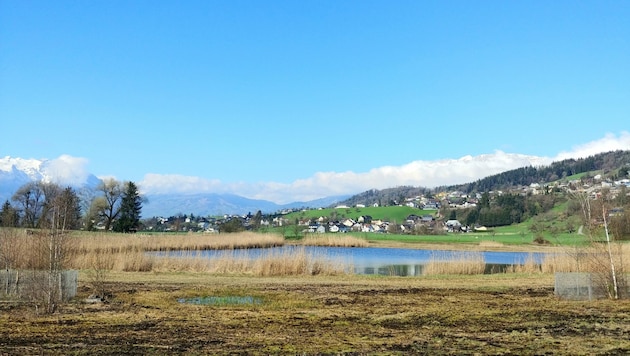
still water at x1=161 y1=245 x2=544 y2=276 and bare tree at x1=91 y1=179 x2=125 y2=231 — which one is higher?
bare tree at x1=91 y1=179 x2=125 y2=231

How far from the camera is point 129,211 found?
70000 mm

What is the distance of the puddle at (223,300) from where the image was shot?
15235mm

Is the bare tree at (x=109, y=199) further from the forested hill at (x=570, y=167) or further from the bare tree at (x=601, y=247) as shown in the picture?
the forested hill at (x=570, y=167)

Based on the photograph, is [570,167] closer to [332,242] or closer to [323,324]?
[332,242]

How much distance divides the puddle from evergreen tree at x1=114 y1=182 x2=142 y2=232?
56.3 metres

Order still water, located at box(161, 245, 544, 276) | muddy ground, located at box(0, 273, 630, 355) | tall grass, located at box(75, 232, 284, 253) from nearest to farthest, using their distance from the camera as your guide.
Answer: muddy ground, located at box(0, 273, 630, 355), still water, located at box(161, 245, 544, 276), tall grass, located at box(75, 232, 284, 253)

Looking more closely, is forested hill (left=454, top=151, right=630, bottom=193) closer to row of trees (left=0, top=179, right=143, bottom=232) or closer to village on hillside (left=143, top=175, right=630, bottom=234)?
village on hillside (left=143, top=175, right=630, bottom=234)

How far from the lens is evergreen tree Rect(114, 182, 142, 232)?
68.6 metres

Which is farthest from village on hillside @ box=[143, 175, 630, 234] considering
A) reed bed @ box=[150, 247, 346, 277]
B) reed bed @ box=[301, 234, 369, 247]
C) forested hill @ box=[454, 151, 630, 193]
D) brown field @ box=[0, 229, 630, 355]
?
brown field @ box=[0, 229, 630, 355]

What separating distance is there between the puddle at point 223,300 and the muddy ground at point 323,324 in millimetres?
→ 292

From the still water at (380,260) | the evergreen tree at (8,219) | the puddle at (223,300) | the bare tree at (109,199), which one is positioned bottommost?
the still water at (380,260)

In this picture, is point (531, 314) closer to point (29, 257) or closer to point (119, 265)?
point (29, 257)

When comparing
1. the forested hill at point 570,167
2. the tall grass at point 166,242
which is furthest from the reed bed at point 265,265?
the forested hill at point 570,167

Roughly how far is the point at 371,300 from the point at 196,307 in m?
5.19
